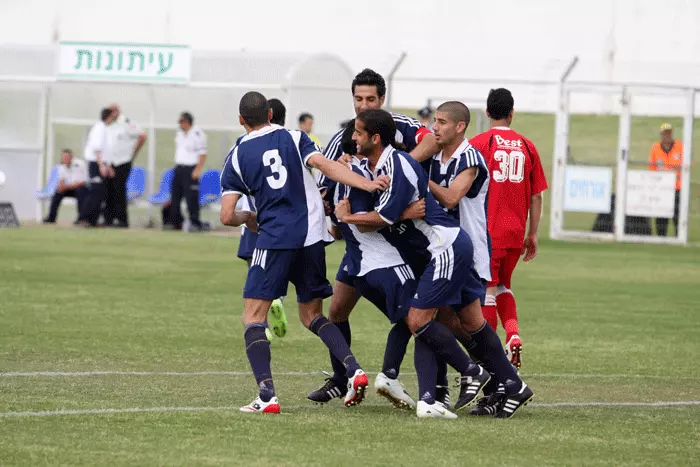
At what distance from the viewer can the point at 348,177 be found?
791 centimetres

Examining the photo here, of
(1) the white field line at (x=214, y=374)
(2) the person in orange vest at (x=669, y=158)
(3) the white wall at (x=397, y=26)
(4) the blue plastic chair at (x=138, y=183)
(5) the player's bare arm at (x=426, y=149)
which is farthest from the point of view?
(3) the white wall at (x=397, y=26)

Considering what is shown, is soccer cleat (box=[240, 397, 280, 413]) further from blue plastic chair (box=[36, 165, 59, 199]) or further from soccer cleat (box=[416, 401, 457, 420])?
blue plastic chair (box=[36, 165, 59, 199])

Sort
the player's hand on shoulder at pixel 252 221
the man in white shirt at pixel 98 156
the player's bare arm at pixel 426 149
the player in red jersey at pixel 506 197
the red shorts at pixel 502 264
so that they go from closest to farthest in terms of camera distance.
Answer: the player's bare arm at pixel 426 149
the player's hand on shoulder at pixel 252 221
the player in red jersey at pixel 506 197
the red shorts at pixel 502 264
the man in white shirt at pixel 98 156

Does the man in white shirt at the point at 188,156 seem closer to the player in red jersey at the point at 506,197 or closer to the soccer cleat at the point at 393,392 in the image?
the player in red jersey at the point at 506,197

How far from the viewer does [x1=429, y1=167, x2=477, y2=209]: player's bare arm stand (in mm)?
8188

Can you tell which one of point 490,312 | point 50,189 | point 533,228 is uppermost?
point 533,228

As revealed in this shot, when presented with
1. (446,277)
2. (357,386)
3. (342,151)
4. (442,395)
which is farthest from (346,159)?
(442,395)

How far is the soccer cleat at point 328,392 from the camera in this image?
8.63m

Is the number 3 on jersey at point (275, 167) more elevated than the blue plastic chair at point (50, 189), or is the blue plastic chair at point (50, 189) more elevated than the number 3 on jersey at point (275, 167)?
the number 3 on jersey at point (275, 167)

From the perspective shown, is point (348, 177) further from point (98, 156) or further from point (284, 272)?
point (98, 156)

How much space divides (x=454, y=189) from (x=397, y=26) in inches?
1541

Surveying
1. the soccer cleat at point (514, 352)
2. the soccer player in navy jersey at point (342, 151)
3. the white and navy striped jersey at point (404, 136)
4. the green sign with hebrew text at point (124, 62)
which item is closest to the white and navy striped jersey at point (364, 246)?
the soccer player in navy jersey at point (342, 151)

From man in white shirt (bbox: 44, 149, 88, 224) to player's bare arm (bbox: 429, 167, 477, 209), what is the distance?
19075 millimetres

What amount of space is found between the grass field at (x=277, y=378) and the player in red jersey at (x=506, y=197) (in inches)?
26.7
